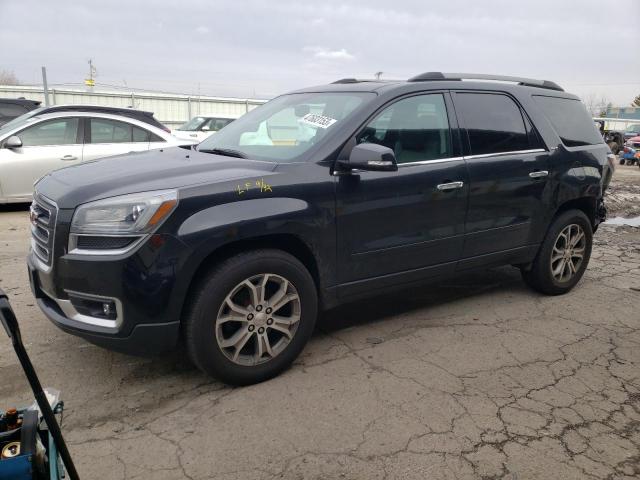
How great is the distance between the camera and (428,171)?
12.3 feet

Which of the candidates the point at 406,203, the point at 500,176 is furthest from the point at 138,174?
the point at 500,176

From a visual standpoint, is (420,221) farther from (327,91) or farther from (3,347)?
(3,347)

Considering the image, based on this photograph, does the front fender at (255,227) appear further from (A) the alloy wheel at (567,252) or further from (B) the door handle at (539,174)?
(A) the alloy wheel at (567,252)

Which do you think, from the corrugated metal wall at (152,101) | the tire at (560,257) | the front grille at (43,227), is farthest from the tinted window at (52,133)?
the corrugated metal wall at (152,101)

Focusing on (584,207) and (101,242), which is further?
(584,207)

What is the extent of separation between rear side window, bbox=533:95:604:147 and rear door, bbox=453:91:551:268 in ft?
1.18

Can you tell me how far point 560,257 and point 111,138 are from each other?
6.89 meters

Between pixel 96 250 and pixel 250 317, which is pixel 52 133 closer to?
pixel 96 250

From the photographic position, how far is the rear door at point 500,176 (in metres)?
4.06

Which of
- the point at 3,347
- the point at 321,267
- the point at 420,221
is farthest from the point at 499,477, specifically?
the point at 3,347

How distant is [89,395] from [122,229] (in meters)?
1.02

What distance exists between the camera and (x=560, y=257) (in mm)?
4879

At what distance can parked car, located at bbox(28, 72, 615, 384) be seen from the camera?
280 centimetres

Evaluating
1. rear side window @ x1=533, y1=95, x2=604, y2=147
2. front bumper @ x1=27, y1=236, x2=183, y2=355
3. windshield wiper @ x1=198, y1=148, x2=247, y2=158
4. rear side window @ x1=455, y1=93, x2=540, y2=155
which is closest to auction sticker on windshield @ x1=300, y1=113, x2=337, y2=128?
windshield wiper @ x1=198, y1=148, x2=247, y2=158
